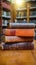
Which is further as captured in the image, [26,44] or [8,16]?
[8,16]

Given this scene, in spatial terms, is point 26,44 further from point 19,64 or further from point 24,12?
point 24,12

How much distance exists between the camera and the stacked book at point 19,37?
2035mm

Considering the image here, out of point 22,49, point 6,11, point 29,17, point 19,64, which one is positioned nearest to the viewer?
point 19,64

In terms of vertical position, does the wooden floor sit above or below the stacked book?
below

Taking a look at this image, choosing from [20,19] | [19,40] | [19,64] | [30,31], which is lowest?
[19,64]

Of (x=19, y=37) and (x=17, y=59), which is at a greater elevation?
(x=19, y=37)

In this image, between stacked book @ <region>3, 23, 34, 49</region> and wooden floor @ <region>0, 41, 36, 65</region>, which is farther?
stacked book @ <region>3, 23, 34, 49</region>

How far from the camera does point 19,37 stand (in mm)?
2064

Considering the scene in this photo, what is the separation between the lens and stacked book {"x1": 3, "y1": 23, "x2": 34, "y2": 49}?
6.68 feet

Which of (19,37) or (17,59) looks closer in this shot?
(17,59)

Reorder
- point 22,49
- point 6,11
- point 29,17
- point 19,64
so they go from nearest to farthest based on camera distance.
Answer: point 19,64, point 22,49, point 6,11, point 29,17

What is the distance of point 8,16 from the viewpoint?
4.03m

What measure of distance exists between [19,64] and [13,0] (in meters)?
A: 3.55

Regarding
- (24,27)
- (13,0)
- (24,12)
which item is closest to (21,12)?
(24,12)
